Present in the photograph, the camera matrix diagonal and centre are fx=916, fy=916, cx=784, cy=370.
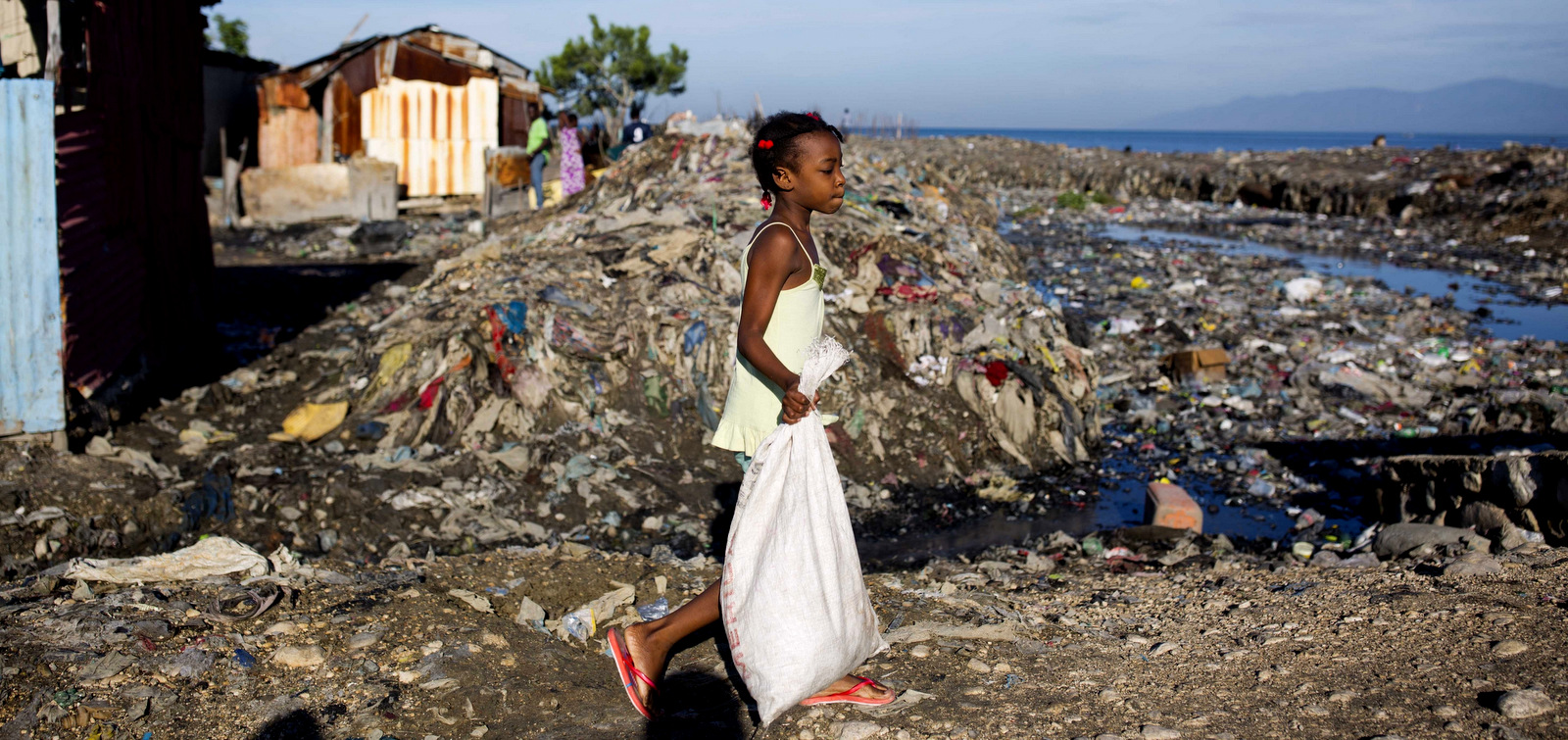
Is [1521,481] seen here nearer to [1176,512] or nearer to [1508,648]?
[1176,512]

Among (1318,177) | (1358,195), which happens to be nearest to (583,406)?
(1358,195)

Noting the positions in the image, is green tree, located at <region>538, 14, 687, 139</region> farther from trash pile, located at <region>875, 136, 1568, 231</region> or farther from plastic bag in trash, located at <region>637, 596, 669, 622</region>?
plastic bag in trash, located at <region>637, 596, 669, 622</region>

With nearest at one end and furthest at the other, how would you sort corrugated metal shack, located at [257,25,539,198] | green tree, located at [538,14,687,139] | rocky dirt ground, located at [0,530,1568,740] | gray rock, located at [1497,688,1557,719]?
1. gray rock, located at [1497,688,1557,719]
2. rocky dirt ground, located at [0,530,1568,740]
3. corrugated metal shack, located at [257,25,539,198]
4. green tree, located at [538,14,687,139]

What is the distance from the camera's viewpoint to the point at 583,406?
4.96 m

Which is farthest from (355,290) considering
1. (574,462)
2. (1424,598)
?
(1424,598)

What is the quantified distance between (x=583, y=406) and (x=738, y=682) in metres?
2.77

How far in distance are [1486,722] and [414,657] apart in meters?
2.53

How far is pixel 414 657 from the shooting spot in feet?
7.93

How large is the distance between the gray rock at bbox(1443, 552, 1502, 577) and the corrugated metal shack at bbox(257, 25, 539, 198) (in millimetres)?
14233

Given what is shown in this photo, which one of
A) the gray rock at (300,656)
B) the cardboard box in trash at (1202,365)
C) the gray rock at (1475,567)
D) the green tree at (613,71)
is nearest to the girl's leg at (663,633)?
the gray rock at (300,656)

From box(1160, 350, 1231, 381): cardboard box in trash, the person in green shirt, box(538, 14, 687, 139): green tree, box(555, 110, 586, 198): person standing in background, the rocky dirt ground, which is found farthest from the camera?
box(538, 14, 687, 139): green tree

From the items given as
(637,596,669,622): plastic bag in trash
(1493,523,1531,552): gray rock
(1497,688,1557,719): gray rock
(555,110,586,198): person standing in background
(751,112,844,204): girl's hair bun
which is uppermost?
(555,110,586,198): person standing in background

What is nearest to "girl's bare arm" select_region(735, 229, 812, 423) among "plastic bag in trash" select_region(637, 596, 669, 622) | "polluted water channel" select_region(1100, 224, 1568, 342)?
"plastic bag in trash" select_region(637, 596, 669, 622)

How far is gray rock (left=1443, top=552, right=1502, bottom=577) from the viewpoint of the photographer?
3.02 m
